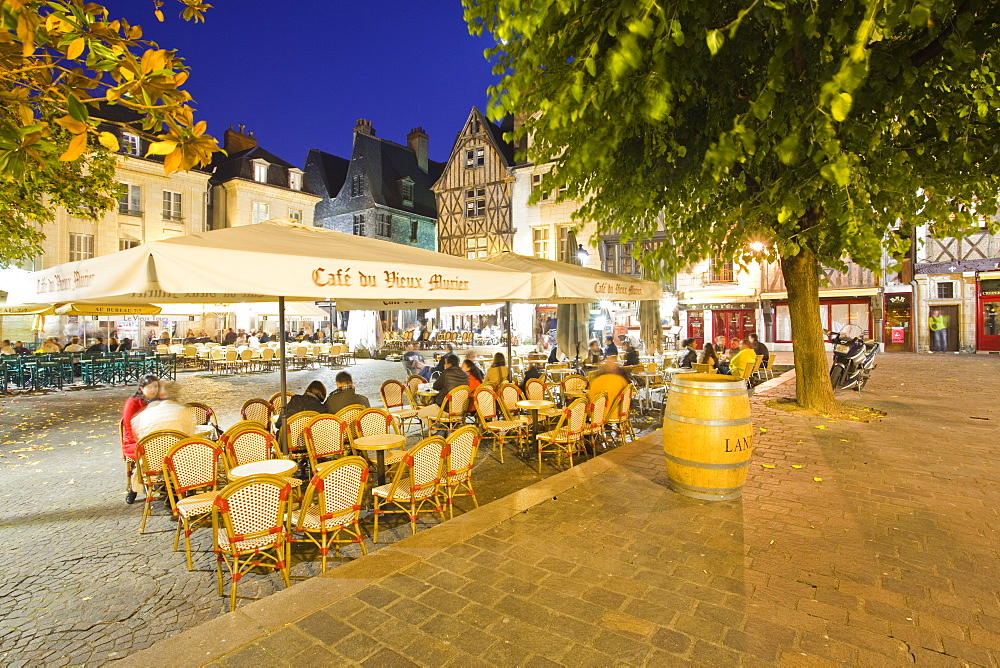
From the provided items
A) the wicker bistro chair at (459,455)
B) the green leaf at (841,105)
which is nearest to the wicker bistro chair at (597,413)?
the wicker bistro chair at (459,455)

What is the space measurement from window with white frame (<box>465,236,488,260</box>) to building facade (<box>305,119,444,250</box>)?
5.43 meters

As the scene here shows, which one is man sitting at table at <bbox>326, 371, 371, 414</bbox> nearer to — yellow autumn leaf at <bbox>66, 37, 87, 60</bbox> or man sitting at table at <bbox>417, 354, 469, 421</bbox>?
man sitting at table at <bbox>417, 354, 469, 421</bbox>

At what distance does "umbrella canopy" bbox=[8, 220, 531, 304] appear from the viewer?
10.5ft

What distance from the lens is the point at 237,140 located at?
32.9 meters

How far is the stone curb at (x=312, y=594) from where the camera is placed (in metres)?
2.30

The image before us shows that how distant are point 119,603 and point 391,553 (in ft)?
5.57

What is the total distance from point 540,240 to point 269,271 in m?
26.7

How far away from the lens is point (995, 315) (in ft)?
71.5

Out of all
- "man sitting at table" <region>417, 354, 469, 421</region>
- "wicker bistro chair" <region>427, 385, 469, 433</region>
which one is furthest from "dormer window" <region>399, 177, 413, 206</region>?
"wicker bistro chair" <region>427, 385, 469, 433</region>

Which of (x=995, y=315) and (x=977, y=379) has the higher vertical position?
(x=995, y=315)

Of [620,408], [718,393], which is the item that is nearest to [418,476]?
[718,393]

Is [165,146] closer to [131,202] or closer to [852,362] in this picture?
[852,362]

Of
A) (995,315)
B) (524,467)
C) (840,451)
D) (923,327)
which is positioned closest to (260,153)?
(524,467)

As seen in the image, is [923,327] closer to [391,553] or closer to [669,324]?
[669,324]
